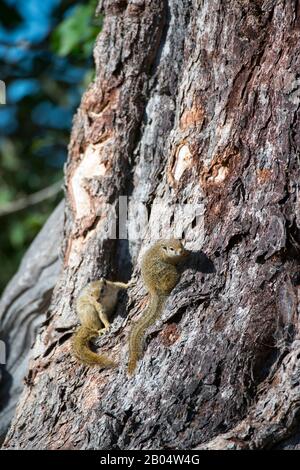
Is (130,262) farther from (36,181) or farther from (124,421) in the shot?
(36,181)

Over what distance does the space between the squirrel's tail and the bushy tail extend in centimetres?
17

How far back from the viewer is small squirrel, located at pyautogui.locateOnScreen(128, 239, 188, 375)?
14.1 feet

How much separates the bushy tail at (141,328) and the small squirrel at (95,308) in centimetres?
42

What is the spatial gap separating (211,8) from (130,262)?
1.71 meters

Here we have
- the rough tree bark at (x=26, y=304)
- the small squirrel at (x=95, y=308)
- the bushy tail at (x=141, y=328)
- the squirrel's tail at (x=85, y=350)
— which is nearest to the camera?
the bushy tail at (x=141, y=328)

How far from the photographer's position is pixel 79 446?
13.5ft

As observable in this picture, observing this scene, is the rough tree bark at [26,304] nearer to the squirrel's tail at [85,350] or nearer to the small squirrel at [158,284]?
the squirrel's tail at [85,350]

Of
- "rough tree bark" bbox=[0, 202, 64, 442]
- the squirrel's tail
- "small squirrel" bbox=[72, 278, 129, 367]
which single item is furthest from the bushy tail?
"rough tree bark" bbox=[0, 202, 64, 442]

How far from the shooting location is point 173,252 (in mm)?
4363

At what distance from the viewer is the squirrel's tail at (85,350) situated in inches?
176

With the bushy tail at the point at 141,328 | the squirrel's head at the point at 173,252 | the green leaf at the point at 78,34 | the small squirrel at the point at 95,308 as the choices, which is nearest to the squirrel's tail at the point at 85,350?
the small squirrel at the point at 95,308

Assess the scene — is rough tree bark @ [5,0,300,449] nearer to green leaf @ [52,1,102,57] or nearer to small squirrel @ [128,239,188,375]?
small squirrel @ [128,239,188,375]

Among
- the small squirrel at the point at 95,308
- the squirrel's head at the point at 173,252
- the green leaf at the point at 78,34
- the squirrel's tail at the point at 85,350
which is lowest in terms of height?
the squirrel's tail at the point at 85,350

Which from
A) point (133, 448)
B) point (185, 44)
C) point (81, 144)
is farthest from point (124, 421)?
point (185, 44)
